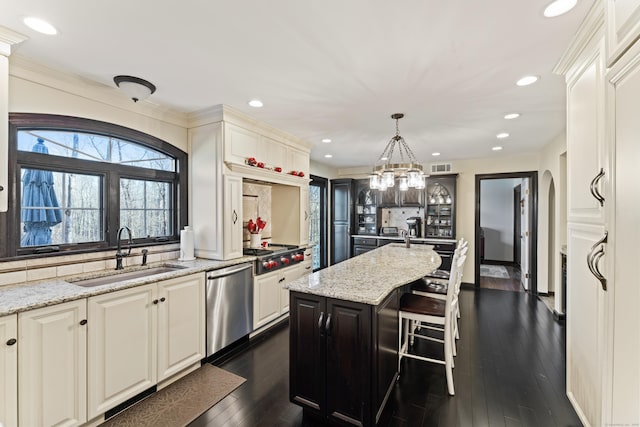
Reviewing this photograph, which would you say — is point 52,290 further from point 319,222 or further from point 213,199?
point 319,222

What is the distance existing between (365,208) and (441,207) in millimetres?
1647

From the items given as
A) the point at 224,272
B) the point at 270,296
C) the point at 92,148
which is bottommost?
the point at 270,296

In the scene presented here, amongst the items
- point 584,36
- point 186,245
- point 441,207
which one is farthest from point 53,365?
point 441,207

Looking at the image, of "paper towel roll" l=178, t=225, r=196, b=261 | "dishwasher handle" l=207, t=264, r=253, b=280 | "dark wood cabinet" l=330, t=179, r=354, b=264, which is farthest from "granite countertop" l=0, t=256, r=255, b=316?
"dark wood cabinet" l=330, t=179, r=354, b=264

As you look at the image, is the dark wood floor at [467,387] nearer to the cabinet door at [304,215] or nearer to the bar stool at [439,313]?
the bar stool at [439,313]

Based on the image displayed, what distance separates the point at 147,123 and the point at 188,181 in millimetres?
706

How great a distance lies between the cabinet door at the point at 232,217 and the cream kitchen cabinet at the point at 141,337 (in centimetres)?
52

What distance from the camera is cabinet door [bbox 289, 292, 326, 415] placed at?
1.86m

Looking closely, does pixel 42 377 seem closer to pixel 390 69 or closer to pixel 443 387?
pixel 443 387

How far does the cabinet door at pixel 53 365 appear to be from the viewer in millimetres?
1550

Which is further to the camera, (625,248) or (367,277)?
(367,277)

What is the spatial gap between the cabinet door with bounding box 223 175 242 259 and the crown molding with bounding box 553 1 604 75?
2948 millimetres

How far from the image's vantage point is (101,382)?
1876 millimetres

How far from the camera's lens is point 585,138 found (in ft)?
5.71
